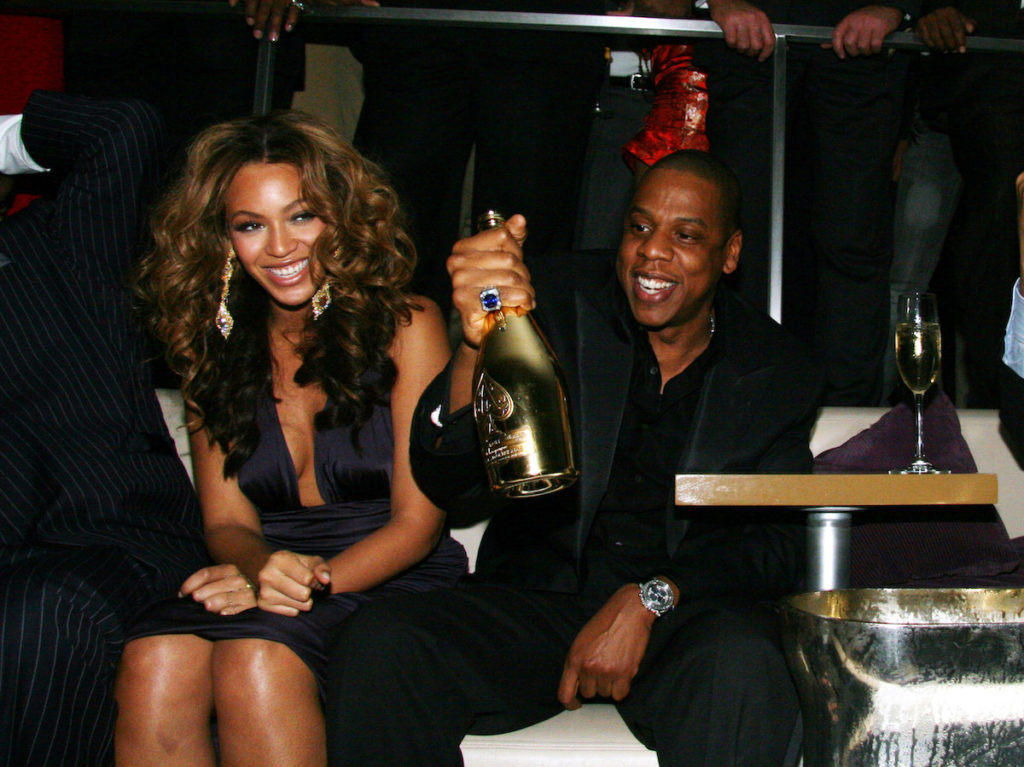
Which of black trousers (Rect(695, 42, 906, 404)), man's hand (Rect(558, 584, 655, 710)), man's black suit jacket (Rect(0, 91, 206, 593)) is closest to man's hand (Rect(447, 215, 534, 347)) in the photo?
man's hand (Rect(558, 584, 655, 710))

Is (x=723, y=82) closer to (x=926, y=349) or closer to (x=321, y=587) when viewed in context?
(x=926, y=349)

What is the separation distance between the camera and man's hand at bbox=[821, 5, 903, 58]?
107 inches

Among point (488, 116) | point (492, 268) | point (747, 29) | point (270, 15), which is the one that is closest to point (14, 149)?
point (270, 15)

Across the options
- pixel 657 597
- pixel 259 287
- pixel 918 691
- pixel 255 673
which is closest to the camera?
pixel 918 691

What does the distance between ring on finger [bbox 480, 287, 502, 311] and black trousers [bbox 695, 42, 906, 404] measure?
5.48ft

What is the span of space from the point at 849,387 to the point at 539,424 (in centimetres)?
182

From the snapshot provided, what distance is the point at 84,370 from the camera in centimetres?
203

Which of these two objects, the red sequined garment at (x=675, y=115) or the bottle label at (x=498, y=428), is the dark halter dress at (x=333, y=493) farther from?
the red sequined garment at (x=675, y=115)

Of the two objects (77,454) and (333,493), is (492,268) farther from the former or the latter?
(77,454)

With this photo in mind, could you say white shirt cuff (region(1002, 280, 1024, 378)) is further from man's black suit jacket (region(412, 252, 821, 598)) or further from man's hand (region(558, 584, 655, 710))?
man's hand (region(558, 584, 655, 710))

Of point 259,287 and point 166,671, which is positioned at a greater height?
point 259,287

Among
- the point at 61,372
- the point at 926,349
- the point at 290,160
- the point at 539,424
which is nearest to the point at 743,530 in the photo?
the point at 926,349

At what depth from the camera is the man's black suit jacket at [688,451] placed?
6.36 ft

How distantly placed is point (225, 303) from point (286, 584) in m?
0.68
